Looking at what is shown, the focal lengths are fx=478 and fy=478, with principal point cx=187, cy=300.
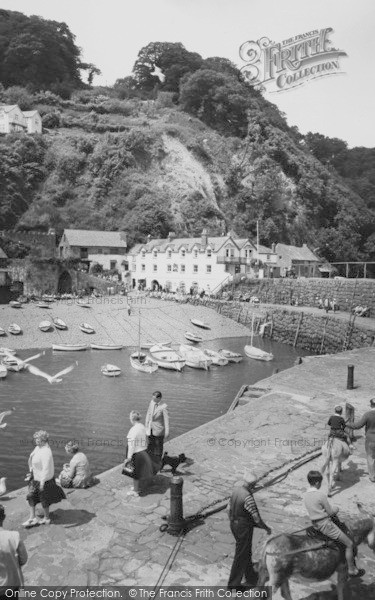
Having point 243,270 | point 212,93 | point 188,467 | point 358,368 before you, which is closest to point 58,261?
point 243,270

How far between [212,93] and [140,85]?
101ft

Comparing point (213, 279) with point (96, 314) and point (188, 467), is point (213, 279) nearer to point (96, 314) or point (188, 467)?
point (96, 314)

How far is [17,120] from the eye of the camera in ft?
310

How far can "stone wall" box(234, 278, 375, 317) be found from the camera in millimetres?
46250

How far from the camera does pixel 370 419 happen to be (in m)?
9.97

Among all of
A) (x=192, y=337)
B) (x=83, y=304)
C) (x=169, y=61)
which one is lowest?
(x=192, y=337)

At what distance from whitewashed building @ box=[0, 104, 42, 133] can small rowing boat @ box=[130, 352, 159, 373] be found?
247ft

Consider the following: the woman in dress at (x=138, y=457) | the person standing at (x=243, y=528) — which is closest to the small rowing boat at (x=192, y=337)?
the woman in dress at (x=138, y=457)

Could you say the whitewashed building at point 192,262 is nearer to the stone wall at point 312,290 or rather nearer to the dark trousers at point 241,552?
the stone wall at point 312,290

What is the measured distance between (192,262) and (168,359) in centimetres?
3347

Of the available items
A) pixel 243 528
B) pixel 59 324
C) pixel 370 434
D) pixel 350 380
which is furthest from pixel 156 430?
pixel 59 324

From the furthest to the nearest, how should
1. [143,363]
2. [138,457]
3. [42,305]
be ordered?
[42,305] < [143,363] < [138,457]

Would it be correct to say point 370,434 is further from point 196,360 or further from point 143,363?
point 143,363

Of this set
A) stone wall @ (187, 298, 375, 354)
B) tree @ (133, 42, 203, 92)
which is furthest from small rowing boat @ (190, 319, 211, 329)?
tree @ (133, 42, 203, 92)
